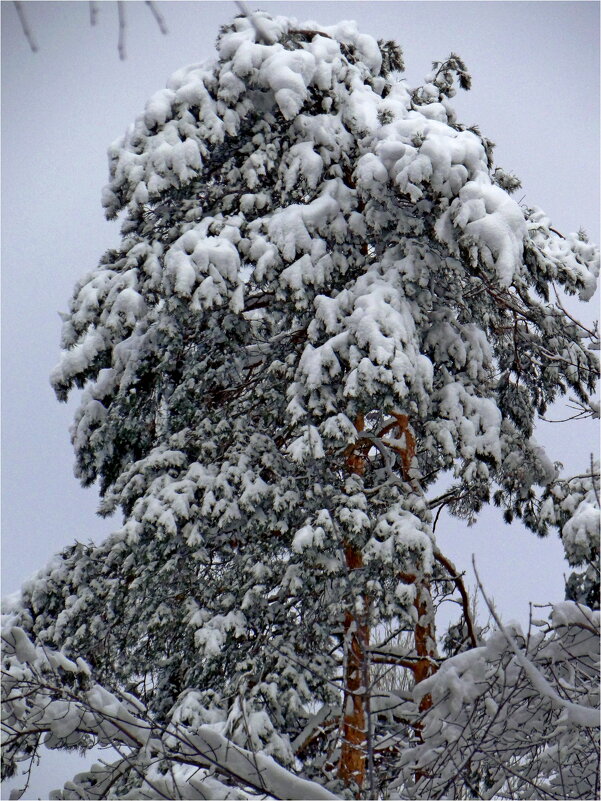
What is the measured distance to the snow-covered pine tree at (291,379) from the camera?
26.1 ft

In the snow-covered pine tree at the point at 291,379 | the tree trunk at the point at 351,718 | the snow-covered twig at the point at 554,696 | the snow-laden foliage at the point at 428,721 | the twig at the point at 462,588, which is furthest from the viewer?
the twig at the point at 462,588

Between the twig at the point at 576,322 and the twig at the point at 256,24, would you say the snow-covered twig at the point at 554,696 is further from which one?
the twig at the point at 576,322

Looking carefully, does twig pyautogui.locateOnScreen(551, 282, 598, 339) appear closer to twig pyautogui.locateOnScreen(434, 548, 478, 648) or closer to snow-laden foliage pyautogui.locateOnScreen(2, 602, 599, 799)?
twig pyautogui.locateOnScreen(434, 548, 478, 648)

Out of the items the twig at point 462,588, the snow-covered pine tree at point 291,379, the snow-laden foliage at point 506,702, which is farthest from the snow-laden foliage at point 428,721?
the twig at point 462,588

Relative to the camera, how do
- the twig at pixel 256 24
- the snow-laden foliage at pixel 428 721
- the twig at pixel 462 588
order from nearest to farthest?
the twig at pixel 256 24
the snow-laden foliage at pixel 428 721
the twig at pixel 462 588

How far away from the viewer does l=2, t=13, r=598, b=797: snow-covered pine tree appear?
7961 millimetres

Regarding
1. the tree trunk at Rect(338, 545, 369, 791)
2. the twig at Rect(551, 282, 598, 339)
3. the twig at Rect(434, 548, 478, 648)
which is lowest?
the tree trunk at Rect(338, 545, 369, 791)

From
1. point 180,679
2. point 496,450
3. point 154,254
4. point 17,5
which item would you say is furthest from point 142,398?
point 17,5

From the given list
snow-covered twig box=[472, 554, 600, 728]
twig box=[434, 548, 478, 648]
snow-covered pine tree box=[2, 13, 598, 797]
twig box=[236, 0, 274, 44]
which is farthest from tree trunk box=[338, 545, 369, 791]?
twig box=[236, 0, 274, 44]

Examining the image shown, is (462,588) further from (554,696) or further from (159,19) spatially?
(159,19)

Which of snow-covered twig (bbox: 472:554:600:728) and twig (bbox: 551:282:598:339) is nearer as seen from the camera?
snow-covered twig (bbox: 472:554:600:728)

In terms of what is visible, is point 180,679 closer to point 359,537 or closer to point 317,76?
point 359,537

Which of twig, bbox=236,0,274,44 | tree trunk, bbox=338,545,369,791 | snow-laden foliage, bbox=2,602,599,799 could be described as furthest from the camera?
tree trunk, bbox=338,545,369,791

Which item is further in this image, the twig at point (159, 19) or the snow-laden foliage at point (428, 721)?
the snow-laden foliage at point (428, 721)
